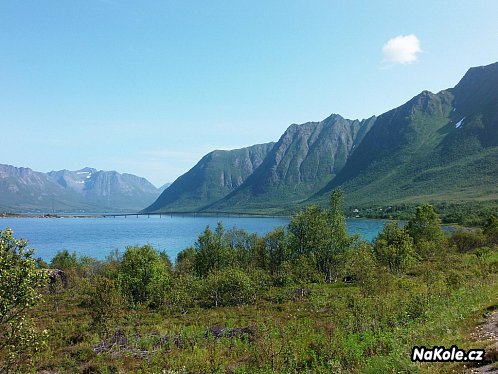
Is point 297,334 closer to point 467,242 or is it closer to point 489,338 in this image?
point 489,338

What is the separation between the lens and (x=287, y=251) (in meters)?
77.9

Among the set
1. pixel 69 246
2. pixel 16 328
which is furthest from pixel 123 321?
pixel 69 246

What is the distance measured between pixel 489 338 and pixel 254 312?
31333mm

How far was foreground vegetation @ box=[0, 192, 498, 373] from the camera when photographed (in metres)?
17.6

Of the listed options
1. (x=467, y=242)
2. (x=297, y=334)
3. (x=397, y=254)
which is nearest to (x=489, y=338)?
(x=297, y=334)

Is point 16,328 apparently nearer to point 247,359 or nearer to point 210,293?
point 247,359

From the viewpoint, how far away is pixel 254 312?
1761 inches


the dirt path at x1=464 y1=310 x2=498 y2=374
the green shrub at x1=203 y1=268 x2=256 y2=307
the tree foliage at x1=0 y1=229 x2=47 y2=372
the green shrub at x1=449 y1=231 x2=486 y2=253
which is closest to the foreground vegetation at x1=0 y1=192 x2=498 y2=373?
the tree foliage at x1=0 y1=229 x2=47 y2=372

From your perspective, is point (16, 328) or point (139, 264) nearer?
point (16, 328)

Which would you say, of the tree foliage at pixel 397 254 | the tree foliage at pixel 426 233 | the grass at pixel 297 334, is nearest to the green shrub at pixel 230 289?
the grass at pixel 297 334

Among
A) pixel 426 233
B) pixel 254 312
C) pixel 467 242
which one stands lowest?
pixel 254 312

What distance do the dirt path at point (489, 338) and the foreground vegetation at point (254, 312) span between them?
28.7 inches

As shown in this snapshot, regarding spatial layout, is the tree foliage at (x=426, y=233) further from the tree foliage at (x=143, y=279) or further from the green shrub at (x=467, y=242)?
the tree foliage at (x=143, y=279)

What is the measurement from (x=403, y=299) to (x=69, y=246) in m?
200
